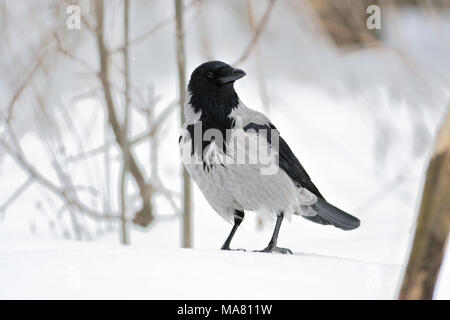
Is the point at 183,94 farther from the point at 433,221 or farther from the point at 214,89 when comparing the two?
the point at 433,221

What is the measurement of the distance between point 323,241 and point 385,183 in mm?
974

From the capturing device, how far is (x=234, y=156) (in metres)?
2.16

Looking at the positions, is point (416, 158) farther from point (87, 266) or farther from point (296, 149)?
point (87, 266)

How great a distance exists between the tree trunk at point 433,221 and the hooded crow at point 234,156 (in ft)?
2.92

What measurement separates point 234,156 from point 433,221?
0.92 m

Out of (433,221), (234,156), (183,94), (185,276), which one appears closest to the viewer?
(433,221)

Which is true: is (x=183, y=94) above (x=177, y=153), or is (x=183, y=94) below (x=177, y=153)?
above

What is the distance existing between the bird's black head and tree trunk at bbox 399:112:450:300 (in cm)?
101

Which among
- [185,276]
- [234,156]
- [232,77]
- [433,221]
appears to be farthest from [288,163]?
[433,221]

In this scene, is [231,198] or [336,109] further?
[336,109]

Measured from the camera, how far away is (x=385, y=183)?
4242 millimetres

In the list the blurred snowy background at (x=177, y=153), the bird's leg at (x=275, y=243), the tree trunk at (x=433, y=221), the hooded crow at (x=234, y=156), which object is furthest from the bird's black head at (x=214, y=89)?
the tree trunk at (x=433, y=221)

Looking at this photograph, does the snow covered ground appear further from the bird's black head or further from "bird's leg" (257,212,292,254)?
the bird's black head
